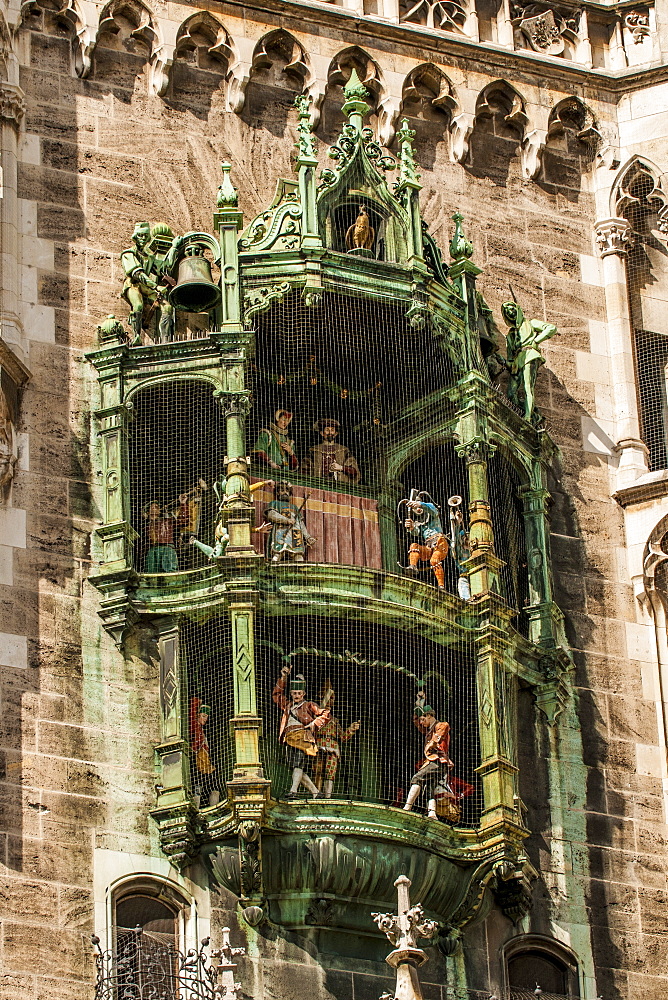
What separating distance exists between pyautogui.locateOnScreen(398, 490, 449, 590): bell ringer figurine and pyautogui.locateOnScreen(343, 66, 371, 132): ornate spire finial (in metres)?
3.10

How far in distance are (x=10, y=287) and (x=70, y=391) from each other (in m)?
0.94

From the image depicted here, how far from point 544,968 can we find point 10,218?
23.2ft

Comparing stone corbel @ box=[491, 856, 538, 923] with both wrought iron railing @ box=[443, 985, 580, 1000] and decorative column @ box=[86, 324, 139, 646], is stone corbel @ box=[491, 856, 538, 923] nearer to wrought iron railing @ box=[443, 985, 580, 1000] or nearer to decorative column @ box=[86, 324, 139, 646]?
wrought iron railing @ box=[443, 985, 580, 1000]

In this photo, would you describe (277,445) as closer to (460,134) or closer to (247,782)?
(247,782)

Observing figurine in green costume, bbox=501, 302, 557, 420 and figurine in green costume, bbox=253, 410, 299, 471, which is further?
figurine in green costume, bbox=501, 302, 557, 420

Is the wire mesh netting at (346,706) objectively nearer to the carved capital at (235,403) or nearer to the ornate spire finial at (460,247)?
the carved capital at (235,403)

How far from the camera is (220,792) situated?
22.0m

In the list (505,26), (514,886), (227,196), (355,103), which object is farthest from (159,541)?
(505,26)

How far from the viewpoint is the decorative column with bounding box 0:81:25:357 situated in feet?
77.0

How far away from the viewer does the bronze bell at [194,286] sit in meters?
23.8

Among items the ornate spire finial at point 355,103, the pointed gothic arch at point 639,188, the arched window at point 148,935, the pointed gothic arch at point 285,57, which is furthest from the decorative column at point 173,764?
the pointed gothic arch at point 639,188

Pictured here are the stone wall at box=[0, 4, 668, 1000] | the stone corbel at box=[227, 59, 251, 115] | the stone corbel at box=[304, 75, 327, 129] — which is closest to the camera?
the stone wall at box=[0, 4, 668, 1000]

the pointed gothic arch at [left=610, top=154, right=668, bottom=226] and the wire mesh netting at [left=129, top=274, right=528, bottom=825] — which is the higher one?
the pointed gothic arch at [left=610, top=154, right=668, bottom=226]

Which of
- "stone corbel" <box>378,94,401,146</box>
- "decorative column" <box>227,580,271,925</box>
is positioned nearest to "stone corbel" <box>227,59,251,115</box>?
"stone corbel" <box>378,94,401,146</box>
